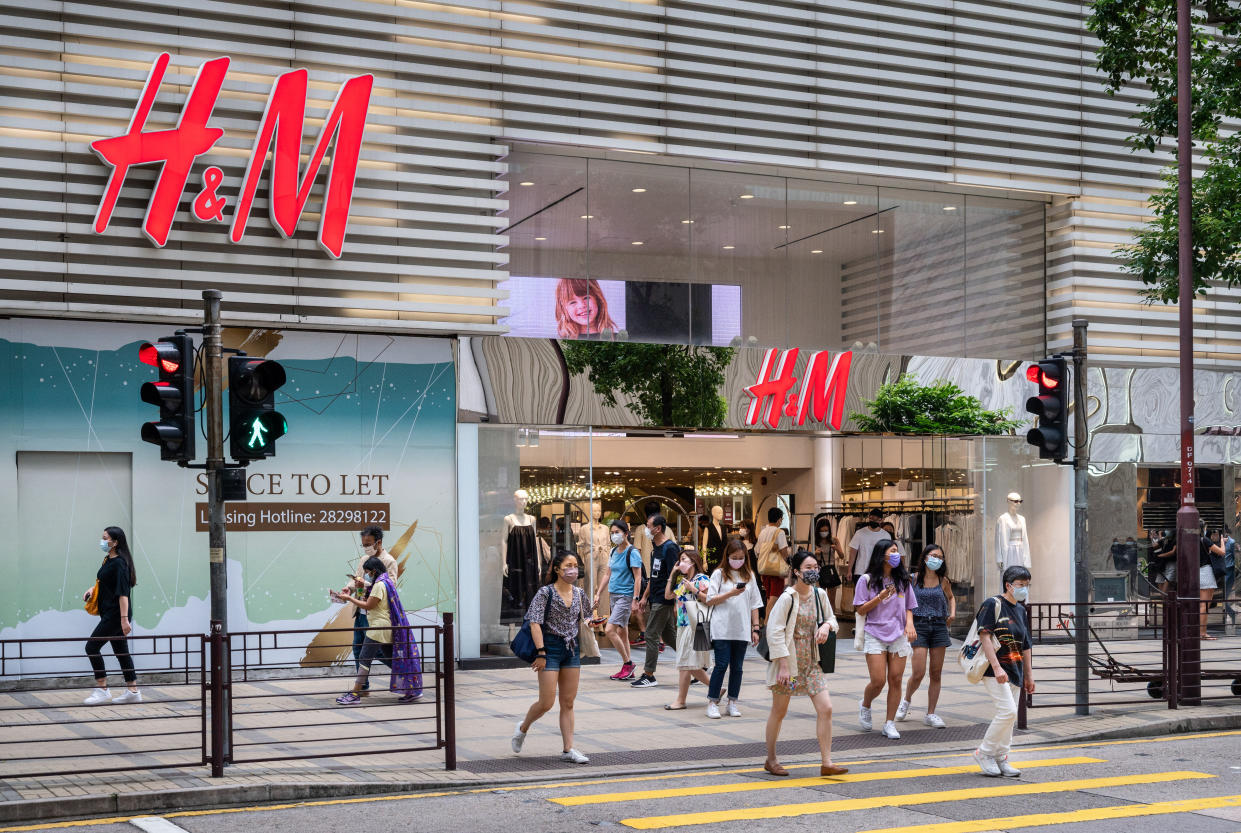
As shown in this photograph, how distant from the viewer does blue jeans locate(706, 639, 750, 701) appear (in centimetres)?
1247

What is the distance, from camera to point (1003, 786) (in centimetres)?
951

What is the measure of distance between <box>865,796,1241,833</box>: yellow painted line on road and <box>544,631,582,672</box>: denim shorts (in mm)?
3079

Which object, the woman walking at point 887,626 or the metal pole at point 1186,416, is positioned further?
the metal pole at point 1186,416

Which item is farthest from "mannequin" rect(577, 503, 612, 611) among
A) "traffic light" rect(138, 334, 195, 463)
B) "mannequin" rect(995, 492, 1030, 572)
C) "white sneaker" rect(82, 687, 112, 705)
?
"traffic light" rect(138, 334, 195, 463)

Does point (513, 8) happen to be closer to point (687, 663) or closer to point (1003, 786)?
point (687, 663)

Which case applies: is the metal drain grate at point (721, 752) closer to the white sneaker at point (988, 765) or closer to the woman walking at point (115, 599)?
the white sneaker at point (988, 765)

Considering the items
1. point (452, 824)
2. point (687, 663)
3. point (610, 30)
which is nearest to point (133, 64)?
point (610, 30)

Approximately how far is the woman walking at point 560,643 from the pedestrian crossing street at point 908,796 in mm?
849

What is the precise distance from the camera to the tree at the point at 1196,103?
631 inches

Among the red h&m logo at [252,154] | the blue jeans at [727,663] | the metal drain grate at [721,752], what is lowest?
the metal drain grate at [721,752]

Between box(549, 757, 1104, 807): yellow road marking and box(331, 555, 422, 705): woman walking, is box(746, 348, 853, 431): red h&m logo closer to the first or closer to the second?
box(331, 555, 422, 705): woman walking

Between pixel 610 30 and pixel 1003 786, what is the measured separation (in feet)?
35.0

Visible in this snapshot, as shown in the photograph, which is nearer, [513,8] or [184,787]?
[184,787]

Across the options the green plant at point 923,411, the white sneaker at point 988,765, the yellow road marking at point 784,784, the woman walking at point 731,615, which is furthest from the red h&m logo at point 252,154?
the white sneaker at point 988,765
